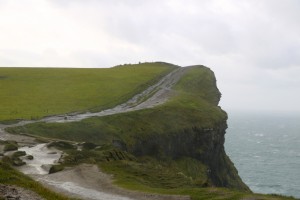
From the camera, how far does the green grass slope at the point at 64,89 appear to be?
86.0m

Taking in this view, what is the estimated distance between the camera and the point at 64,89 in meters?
109

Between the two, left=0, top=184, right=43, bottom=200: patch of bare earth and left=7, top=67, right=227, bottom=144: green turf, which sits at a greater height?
left=7, top=67, right=227, bottom=144: green turf

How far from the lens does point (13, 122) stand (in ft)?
228

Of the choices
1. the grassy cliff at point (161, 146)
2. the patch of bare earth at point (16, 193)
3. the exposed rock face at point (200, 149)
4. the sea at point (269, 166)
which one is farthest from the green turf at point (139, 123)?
the patch of bare earth at point (16, 193)

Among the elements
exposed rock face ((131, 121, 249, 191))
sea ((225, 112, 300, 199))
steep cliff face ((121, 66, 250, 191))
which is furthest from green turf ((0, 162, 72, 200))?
sea ((225, 112, 300, 199))

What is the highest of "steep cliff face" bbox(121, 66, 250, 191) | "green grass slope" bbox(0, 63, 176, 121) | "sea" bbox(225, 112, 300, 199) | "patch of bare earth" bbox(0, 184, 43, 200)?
"green grass slope" bbox(0, 63, 176, 121)

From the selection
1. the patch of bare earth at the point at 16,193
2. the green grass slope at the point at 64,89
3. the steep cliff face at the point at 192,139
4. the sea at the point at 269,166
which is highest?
the green grass slope at the point at 64,89

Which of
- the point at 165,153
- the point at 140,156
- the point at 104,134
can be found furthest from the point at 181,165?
the point at 104,134

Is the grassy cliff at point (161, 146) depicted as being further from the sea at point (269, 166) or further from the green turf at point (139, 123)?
the sea at point (269, 166)

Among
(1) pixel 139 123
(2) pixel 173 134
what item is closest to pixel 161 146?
(2) pixel 173 134

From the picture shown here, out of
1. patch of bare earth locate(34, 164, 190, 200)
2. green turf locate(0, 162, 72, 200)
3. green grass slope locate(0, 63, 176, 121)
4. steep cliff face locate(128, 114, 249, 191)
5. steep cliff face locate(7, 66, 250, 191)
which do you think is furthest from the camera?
green grass slope locate(0, 63, 176, 121)

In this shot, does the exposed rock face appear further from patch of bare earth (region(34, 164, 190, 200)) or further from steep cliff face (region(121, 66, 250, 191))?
patch of bare earth (region(34, 164, 190, 200))

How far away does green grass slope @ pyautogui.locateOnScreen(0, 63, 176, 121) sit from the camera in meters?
86.0

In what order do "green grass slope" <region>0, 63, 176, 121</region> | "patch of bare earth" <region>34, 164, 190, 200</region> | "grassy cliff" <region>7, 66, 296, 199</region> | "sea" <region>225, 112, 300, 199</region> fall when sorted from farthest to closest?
"sea" <region>225, 112, 300, 199</region>, "green grass slope" <region>0, 63, 176, 121</region>, "grassy cliff" <region>7, 66, 296, 199</region>, "patch of bare earth" <region>34, 164, 190, 200</region>
